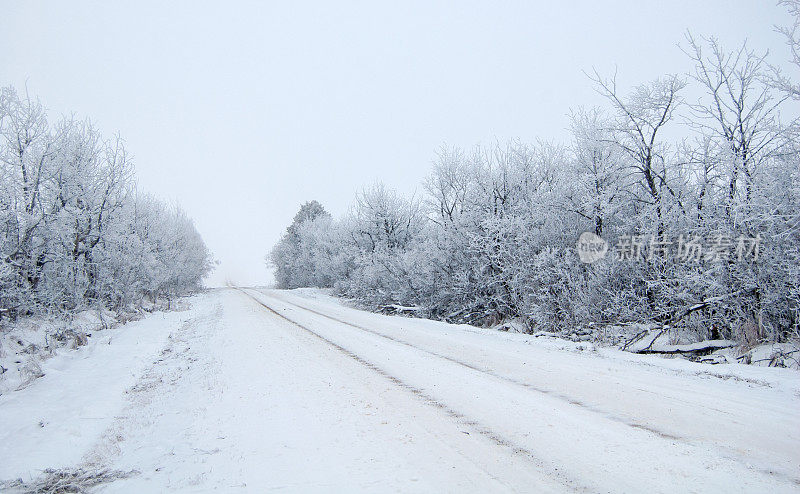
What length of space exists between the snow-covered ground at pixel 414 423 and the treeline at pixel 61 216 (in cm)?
401

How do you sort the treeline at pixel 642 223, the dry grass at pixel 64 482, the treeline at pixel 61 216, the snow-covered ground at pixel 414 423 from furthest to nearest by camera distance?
the treeline at pixel 61 216, the treeline at pixel 642 223, the dry grass at pixel 64 482, the snow-covered ground at pixel 414 423

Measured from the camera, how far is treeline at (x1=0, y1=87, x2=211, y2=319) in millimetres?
10961

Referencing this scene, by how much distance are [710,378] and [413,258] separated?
15.5 metres

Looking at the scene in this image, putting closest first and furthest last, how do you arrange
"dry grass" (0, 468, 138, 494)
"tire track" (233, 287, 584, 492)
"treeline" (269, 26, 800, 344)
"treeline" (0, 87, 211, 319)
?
1. "tire track" (233, 287, 584, 492)
2. "dry grass" (0, 468, 138, 494)
3. "treeline" (269, 26, 800, 344)
4. "treeline" (0, 87, 211, 319)

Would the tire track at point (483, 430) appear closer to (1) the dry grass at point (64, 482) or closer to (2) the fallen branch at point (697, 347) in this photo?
(1) the dry grass at point (64, 482)

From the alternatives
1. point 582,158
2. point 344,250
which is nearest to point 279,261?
point 344,250

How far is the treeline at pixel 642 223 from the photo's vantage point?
8.44 metres

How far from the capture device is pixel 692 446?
3617mm

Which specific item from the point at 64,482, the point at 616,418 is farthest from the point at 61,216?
the point at 616,418

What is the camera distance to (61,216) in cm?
1239

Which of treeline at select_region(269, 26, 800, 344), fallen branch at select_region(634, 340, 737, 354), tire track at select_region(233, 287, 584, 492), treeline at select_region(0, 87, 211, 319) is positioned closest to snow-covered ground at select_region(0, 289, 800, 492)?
tire track at select_region(233, 287, 584, 492)

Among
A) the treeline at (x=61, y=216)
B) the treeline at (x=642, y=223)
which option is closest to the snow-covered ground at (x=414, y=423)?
the treeline at (x=642, y=223)

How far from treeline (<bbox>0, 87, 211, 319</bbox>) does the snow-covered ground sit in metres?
4.01

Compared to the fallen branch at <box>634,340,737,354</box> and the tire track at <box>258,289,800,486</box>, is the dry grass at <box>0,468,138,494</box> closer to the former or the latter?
the tire track at <box>258,289,800,486</box>
